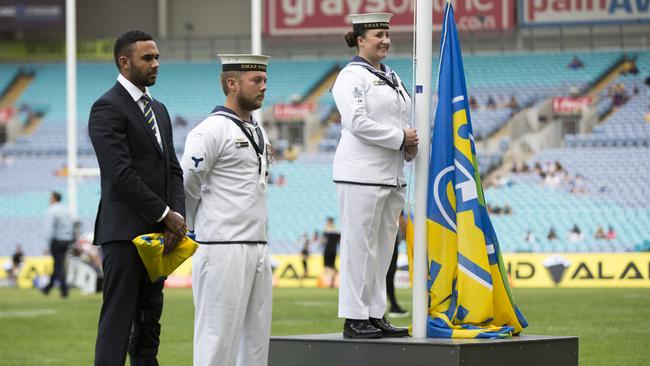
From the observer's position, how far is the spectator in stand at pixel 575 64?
35.7 m

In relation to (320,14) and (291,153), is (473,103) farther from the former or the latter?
(320,14)

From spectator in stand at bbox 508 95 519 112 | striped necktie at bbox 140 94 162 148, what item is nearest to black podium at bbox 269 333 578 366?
striped necktie at bbox 140 94 162 148

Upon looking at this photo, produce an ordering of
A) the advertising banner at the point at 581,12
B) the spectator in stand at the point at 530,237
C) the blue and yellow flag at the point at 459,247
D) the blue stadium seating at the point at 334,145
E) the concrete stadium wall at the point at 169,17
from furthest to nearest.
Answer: the concrete stadium wall at the point at 169,17 < the advertising banner at the point at 581,12 < the blue stadium seating at the point at 334,145 < the spectator in stand at the point at 530,237 < the blue and yellow flag at the point at 459,247

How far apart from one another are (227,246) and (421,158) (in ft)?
5.12

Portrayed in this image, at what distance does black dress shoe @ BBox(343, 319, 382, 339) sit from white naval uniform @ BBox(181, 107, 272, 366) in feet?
2.59

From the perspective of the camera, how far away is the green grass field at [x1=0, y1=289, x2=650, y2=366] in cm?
1082

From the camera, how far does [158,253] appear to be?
6035 millimetres

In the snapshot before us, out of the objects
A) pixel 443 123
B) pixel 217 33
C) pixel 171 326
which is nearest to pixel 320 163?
pixel 217 33

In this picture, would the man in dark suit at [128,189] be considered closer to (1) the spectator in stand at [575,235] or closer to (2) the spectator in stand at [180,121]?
(1) the spectator in stand at [575,235]

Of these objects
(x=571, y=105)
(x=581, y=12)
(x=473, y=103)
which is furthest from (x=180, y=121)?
(x=581, y=12)

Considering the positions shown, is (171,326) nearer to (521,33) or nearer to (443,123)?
(443,123)

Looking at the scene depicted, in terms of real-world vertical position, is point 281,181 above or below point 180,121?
below

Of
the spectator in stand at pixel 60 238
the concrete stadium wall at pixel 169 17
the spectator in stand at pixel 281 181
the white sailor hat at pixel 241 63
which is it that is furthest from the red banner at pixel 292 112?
the white sailor hat at pixel 241 63

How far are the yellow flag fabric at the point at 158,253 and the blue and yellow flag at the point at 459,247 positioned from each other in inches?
68.9
